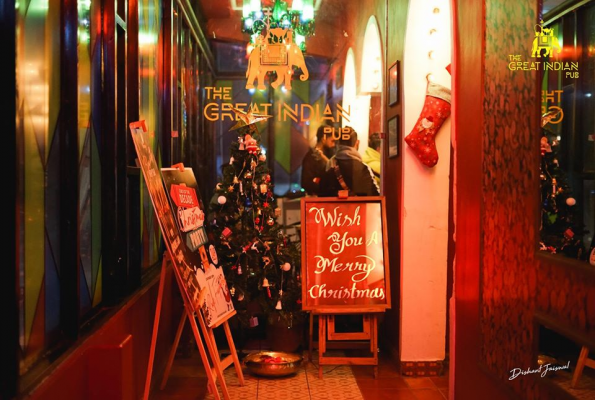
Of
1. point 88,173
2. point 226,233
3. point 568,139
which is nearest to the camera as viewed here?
point 568,139

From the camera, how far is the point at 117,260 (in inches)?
138

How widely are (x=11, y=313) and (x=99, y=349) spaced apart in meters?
0.84

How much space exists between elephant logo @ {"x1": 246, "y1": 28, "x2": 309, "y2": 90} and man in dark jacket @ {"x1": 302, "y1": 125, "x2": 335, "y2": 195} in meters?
0.54

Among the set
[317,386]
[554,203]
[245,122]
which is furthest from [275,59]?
[554,203]

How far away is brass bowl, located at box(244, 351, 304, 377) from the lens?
455cm

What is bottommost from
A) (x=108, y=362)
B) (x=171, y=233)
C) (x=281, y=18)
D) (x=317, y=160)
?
(x=108, y=362)

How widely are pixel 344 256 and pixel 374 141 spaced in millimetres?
1240

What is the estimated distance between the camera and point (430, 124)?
4.56m

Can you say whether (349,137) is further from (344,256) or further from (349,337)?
(349,337)

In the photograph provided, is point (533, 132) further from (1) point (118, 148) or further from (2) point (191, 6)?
(2) point (191, 6)

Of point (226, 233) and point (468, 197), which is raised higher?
point (468, 197)

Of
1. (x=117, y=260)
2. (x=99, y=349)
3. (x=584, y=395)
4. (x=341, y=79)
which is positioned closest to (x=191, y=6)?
(x=341, y=79)

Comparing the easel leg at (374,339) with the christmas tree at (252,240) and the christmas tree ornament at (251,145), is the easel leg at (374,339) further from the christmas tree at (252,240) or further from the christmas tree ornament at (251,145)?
the christmas tree ornament at (251,145)

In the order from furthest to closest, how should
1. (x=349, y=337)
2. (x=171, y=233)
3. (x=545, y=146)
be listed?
1. (x=349, y=337)
2. (x=171, y=233)
3. (x=545, y=146)
